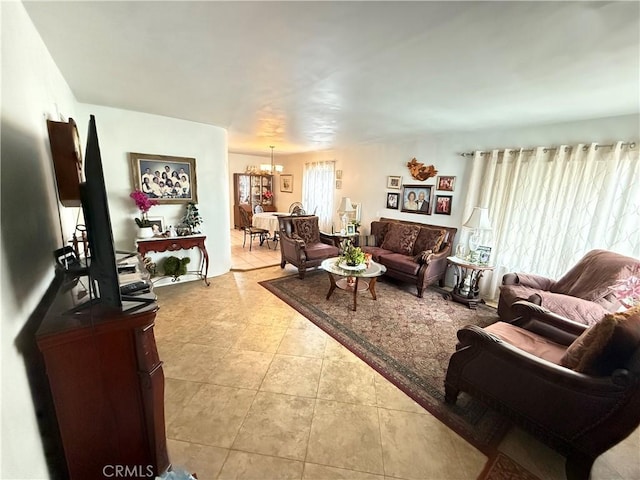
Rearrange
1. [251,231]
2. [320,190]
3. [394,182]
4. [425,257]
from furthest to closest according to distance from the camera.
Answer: [320,190] < [251,231] < [394,182] < [425,257]

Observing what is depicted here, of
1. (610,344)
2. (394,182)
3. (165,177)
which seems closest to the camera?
(610,344)

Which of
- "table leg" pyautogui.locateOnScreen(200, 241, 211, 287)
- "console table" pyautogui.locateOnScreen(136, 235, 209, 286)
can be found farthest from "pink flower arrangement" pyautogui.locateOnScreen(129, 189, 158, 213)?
"table leg" pyautogui.locateOnScreen(200, 241, 211, 287)

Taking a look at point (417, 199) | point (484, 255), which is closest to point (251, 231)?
point (417, 199)

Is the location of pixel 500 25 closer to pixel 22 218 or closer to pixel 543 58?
pixel 543 58

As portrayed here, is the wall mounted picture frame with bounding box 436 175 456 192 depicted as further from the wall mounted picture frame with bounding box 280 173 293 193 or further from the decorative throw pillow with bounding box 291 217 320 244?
the wall mounted picture frame with bounding box 280 173 293 193

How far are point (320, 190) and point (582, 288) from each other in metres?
4.96

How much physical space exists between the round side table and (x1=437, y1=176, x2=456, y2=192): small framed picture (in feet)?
3.78

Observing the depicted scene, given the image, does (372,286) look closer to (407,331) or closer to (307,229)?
(407,331)

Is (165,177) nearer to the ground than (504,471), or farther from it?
farther from it

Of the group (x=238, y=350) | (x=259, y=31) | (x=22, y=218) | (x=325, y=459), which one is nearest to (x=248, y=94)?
(x=259, y=31)

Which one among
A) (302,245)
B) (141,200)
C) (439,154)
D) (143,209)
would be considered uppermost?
(439,154)

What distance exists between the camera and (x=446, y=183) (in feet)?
13.1

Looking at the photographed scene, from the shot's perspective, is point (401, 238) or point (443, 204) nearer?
point (443, 204)

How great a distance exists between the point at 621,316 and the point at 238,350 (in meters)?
2.62
